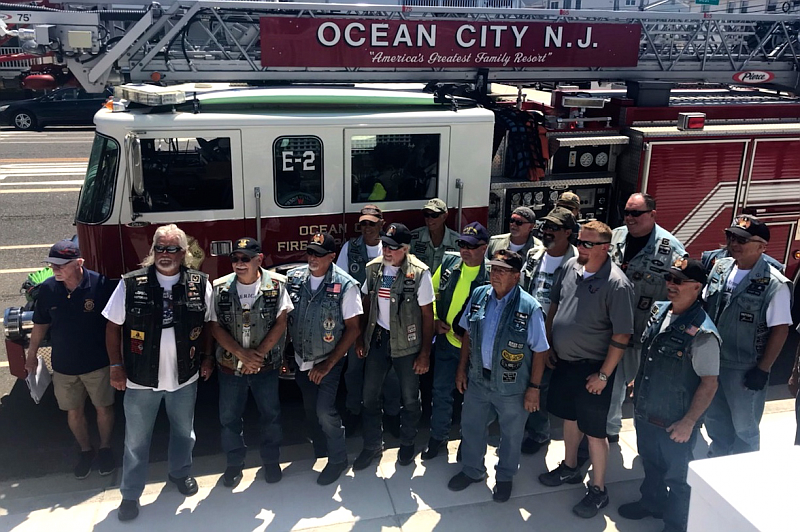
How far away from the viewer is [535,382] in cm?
430

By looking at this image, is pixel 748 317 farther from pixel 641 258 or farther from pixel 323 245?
pixel 323 245

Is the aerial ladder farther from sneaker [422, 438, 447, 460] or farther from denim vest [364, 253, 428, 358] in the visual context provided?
sneaker [422, 438, 447, 460]

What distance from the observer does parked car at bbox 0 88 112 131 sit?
21031 mm

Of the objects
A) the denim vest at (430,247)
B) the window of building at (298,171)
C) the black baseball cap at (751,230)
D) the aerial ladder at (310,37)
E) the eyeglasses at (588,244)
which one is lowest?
the denim vest at (430,247)

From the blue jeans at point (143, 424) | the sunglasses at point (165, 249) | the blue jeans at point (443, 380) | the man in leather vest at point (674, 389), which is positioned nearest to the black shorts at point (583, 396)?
the man in leather vest at point (674, 389)

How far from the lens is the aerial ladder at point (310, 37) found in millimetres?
6043

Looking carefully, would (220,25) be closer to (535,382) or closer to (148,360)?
(148,360)

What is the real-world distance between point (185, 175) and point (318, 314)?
1600 mm

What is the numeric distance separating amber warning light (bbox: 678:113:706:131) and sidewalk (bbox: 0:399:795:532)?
318 centimetres

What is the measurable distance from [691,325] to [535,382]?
3.24 feet

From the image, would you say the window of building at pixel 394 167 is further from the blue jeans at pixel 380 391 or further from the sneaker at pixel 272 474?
the sneaker at pixel 272 474

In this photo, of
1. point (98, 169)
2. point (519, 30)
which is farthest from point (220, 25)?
point (519, 30)

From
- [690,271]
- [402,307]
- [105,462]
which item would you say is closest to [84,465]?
[105,462]

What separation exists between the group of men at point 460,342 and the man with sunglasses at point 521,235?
0.02 meters
